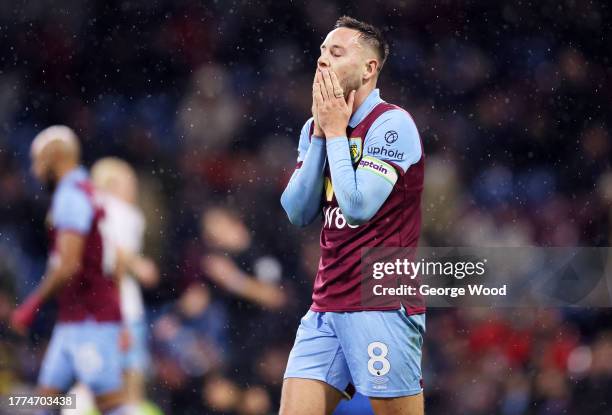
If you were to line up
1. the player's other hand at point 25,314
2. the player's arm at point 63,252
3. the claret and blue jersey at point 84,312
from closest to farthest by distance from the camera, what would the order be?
1. the claret and blue jersey at point 84,312
2. the player's arm at point 63,252
3. the player's other hand at point 25,314

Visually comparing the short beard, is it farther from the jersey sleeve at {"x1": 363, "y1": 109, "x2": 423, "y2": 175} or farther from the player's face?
the jersey sleeve at {"x1": 363, "y1": 109, "x2": 423, "y2": 175}

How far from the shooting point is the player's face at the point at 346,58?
112 inches

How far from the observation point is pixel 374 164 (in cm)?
270

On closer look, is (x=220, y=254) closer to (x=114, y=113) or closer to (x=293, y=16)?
(x=114, y=113)

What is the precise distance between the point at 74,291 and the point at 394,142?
3257 millimetres

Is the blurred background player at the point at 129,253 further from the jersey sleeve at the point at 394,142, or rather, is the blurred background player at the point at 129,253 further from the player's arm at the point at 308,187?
Result: the jersey sleeve at the point at 394,142

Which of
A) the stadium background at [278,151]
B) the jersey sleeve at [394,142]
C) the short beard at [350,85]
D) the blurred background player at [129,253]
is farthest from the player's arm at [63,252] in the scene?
the jersey sleeve at [394,142]

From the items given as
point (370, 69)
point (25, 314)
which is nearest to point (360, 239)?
point (370, 69)

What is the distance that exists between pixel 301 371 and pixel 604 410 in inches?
145

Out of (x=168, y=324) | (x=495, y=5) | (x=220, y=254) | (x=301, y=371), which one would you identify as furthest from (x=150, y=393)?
(x=495, y=5)

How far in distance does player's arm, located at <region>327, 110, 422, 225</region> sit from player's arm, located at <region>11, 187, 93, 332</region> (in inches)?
113

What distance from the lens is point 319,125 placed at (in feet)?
8.93

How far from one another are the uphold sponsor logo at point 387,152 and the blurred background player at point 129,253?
3.11 meters

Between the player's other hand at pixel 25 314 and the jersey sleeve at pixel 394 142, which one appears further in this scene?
the player's other hand at pixel 25 314
